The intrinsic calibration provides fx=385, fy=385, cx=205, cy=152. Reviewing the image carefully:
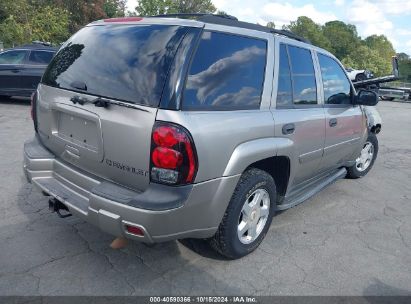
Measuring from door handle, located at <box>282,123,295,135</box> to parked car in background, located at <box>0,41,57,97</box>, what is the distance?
9013 millimetres

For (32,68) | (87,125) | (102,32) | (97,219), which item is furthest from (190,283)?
(32,68)

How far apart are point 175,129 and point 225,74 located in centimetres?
68

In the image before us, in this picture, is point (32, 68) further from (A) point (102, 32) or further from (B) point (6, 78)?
(A) point (102, 32)

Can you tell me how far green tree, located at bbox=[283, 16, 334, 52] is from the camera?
8505 centimetres

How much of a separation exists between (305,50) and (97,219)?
2.63 m

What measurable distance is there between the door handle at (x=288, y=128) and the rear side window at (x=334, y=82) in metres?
0.94

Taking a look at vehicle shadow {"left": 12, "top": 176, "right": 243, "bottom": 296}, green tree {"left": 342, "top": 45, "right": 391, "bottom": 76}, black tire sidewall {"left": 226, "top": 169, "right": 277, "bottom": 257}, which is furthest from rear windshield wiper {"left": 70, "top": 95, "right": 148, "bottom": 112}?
green tree {"left": 342, "top": 45, "right": 391, "bottom": 76}

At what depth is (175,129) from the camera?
246 cm

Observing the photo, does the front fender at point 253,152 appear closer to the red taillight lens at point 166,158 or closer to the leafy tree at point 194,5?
the red taillight lens at point 166,158

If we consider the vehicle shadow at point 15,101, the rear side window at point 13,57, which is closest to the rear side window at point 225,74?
the rear side window at point 13,57

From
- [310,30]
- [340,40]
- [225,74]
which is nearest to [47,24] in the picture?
[225,74]

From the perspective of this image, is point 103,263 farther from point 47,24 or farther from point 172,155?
point 47,24

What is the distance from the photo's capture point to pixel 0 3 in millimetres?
21203

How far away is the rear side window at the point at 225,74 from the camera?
2.64 metres
